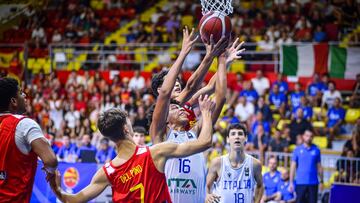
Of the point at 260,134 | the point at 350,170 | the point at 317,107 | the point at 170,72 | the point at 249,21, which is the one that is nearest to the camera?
the point at 170,72

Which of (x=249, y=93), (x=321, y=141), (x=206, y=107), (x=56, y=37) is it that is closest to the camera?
(x=206, y=107)

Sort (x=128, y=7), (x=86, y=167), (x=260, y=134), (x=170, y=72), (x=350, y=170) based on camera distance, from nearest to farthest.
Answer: (x=170, y=72), (x=86, y=167), (x=350, y=170), (x=260, y=134), (x=128, y=7)

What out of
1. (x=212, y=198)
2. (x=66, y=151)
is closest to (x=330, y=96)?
(x=66, y=151)

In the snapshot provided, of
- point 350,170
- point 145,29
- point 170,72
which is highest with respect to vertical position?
point 145,29

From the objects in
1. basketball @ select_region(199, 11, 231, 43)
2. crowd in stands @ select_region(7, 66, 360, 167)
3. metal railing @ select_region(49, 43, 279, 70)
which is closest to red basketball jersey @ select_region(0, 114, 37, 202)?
basketball @ select_region(199, 11, 231, 43)

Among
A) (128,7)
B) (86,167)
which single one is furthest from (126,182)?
(128,7)

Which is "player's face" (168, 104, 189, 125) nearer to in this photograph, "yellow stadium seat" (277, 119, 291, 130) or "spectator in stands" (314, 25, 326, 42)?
"yellow stadium seat" (277, 119, 291, 130)

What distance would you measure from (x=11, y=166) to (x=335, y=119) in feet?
46.5

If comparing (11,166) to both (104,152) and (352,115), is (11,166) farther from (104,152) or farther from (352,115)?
(352,115)

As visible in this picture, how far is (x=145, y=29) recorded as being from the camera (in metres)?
27.5

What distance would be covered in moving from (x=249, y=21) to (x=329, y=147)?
7.37 metres

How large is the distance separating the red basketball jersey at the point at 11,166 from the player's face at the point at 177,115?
1.95 meters

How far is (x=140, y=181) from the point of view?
650cm

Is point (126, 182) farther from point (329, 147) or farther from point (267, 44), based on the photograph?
point (267, 44)
